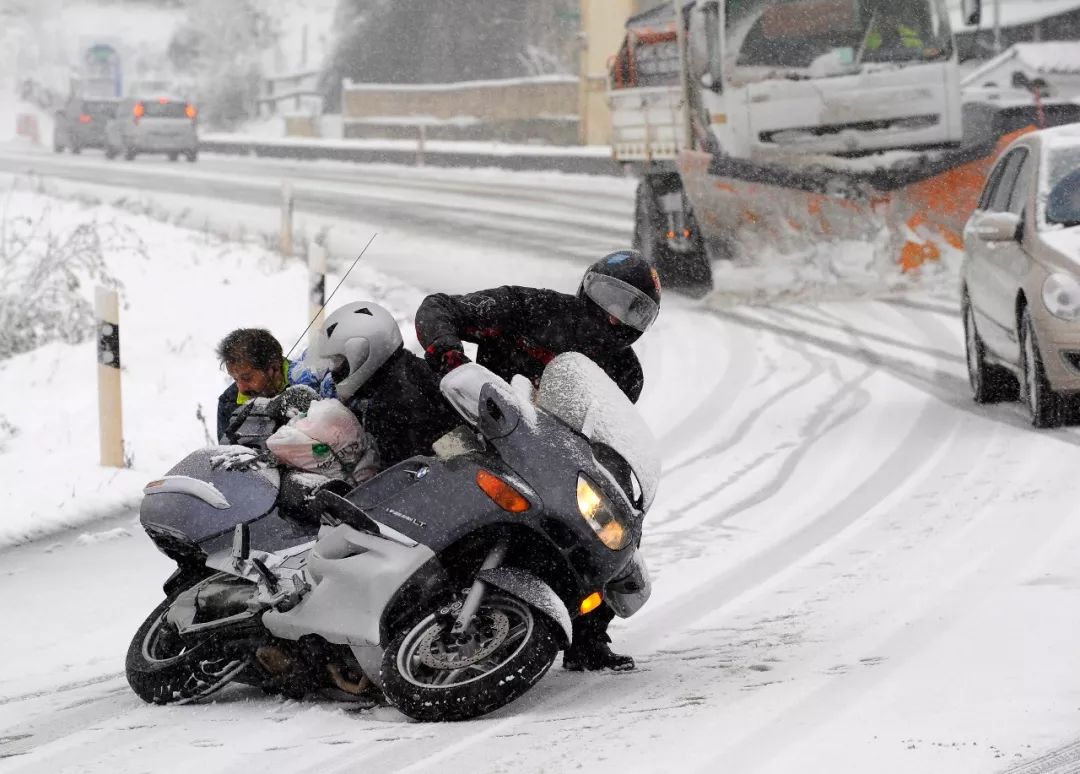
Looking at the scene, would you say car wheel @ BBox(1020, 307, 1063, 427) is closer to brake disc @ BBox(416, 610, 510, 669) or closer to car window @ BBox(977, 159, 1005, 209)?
car window @ BBox(977, 159, 1005, 209)

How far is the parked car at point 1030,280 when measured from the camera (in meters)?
9.73

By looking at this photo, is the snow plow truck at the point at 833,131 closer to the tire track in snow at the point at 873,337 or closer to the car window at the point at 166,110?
the tire track in snow at the point at 873,337

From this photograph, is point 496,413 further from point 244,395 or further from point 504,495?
point 244,395

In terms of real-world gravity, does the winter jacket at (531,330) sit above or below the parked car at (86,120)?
below

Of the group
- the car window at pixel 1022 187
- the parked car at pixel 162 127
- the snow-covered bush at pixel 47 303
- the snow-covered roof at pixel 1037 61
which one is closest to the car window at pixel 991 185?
the car window at pixel 1022 187

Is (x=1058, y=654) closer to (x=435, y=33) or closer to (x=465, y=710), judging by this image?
(x=465, y=710)

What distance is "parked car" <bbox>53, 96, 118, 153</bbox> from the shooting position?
44531 millimetres

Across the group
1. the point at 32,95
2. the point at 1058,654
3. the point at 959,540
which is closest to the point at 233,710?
the point at 1058,654

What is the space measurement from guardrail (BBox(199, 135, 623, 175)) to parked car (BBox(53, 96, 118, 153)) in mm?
3304

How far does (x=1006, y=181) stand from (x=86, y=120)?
119 feet

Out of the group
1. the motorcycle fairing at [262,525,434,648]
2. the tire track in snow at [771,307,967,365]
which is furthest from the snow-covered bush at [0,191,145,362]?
the motorcycle fairing at [262,525,434,648]

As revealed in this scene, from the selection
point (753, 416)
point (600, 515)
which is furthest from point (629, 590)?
point (753, 416)

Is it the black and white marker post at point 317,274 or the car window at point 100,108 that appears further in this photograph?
the car window at point 100,108

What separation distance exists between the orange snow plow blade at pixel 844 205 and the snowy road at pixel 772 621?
9.50 feet
